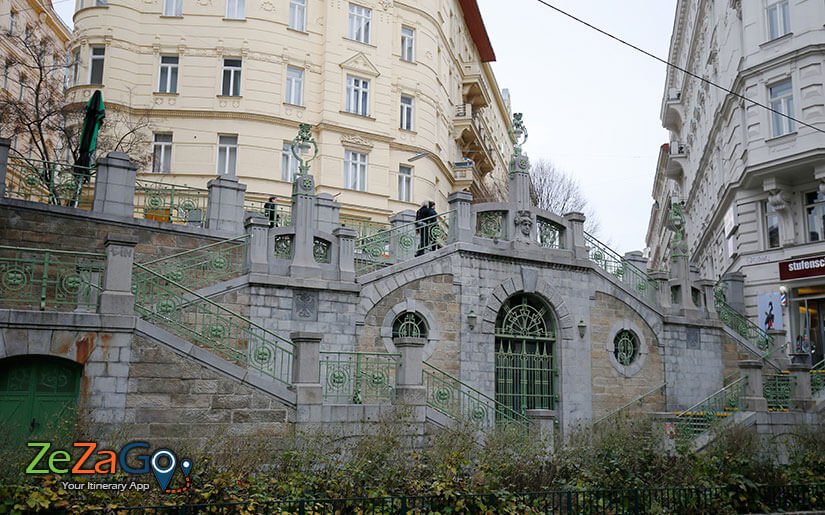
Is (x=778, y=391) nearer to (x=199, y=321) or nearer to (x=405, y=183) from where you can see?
(x=199, y=321)

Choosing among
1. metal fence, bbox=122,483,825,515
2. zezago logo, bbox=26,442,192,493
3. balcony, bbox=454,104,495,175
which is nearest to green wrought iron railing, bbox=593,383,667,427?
metal fence, bbox=122,483,825,515

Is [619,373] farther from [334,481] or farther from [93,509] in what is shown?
[93,509]

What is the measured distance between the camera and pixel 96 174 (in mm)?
15664

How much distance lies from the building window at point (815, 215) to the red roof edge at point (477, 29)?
74.9 ft

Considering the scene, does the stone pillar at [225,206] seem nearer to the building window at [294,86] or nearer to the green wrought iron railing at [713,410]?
the green wrought iron railing at [713,410]

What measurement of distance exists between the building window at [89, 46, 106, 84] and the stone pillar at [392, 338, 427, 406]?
19.9 m

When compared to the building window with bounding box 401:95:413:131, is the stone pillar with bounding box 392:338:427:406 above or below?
below

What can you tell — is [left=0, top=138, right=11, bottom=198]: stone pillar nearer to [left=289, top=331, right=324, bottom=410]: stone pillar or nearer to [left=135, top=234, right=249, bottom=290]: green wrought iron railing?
[left=135, top=234, right=249, bottom=290]: green wrought iron railing

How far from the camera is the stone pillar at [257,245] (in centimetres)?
1511

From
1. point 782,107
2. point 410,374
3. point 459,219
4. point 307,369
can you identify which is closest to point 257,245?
point 307,369

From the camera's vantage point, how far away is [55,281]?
424 inches

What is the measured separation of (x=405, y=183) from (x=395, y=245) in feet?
47.1

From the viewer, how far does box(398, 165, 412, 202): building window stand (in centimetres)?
3139

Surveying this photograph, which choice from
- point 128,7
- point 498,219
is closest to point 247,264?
point 498,219
